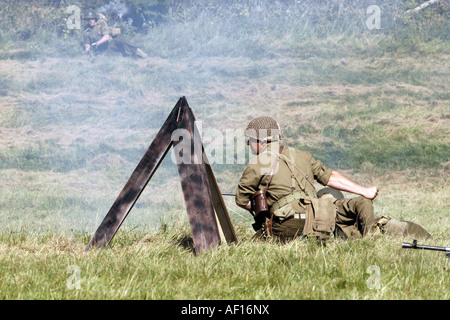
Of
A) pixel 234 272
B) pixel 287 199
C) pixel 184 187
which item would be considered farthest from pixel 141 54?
pixel 234 272

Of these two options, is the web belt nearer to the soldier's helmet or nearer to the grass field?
the grass field

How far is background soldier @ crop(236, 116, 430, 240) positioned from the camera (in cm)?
520

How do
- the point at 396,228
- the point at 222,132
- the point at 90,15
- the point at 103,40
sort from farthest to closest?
the point at 90,15, the point at 103,40, the point at 222,132, the point at 396,228

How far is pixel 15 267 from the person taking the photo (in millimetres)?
4328

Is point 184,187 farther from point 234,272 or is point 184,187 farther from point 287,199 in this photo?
point 287,199

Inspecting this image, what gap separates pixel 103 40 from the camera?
830 inches

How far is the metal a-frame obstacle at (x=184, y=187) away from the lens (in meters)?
4.70

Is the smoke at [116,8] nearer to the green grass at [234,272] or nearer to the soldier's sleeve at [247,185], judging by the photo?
the soldier's sleeve at [247,185]

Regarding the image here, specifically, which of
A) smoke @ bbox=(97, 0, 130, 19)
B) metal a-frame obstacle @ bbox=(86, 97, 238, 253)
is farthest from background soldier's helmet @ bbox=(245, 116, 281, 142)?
smoke @ bbox=(97, 0, 130, 19)

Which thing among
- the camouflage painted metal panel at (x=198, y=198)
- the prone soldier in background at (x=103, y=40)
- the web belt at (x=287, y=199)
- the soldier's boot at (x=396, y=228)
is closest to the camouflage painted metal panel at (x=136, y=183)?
the camouflage painted metal panel at (x=198, y=198)

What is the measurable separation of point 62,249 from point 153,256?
3.43ft

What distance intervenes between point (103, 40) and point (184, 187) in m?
17.5

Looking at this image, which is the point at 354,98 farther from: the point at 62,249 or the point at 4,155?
the point at 62,249
